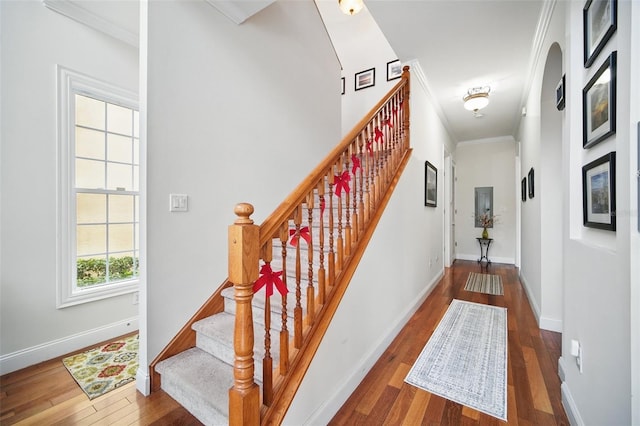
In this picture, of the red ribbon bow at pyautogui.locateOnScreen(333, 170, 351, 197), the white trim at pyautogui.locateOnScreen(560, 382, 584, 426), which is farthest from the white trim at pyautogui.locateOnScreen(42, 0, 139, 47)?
the white trim at pyautogui.locateOnScreen(560, 382, 584, 426)

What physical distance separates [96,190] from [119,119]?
74cm

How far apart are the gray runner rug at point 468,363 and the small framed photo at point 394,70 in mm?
3178

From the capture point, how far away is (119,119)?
2619 millimetres

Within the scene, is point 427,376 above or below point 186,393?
below

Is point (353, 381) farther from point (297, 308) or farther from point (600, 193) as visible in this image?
point (600, 193)

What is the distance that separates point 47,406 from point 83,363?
477 millimetres

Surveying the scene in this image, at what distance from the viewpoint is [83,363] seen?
2.00m

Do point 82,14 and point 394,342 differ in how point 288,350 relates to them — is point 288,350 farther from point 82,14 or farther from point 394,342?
point 82,14

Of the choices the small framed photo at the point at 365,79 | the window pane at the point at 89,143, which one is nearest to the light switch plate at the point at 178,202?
the window pane at the point at 89,143

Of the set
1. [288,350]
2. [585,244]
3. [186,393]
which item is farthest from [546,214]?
[186,393]

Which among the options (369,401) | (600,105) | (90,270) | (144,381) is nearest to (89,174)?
(90,270)

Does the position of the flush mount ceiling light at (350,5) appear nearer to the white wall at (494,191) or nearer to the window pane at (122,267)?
Result: the window pane at (122,267)

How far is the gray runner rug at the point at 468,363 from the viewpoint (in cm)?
167

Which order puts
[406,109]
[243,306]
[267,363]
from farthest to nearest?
1. [406,109]
2. [267,363]
3. [243,306]
